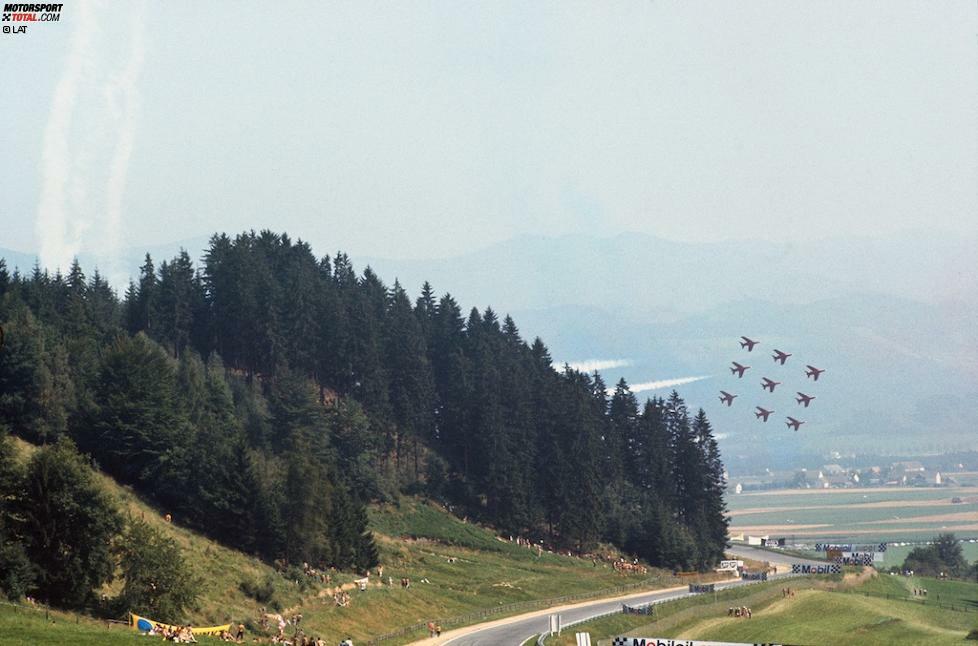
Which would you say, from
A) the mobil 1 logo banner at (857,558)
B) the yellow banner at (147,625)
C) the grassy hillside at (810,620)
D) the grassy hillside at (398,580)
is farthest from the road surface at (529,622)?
the mobil 1 logo banner at (857,558)

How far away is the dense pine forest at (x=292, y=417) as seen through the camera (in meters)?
126

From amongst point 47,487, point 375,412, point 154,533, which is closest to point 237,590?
point 154,533

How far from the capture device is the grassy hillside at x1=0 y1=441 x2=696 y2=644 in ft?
324

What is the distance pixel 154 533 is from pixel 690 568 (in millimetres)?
101645

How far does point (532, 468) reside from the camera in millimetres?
180375

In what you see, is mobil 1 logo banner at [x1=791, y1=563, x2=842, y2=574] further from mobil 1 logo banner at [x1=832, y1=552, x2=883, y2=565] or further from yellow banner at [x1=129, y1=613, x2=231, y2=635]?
A: yellow banner at [x1=129, y1=613, x2=231, y2=635]

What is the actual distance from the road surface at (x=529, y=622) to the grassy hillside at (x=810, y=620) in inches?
153

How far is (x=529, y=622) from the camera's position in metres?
122

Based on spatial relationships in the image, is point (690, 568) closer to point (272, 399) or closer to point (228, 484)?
point (272, 399)

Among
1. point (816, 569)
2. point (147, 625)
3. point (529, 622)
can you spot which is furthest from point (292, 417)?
point (147, 625)

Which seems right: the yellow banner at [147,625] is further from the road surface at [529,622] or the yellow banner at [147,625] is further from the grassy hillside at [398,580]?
the road surface at [529,622]

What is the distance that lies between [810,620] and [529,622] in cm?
2767

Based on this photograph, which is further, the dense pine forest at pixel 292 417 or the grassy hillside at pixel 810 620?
the dense pine forest at pixel 292 417

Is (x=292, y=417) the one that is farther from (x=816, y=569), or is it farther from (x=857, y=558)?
(x=857, y=558)
